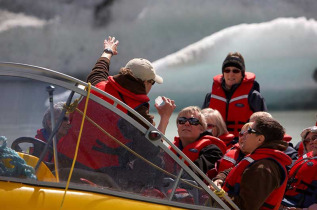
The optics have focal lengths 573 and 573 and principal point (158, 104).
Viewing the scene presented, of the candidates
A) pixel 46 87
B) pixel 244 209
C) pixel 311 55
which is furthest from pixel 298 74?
pixel 46 87

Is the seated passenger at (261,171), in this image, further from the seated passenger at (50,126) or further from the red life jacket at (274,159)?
the seated passenger at (50,126)

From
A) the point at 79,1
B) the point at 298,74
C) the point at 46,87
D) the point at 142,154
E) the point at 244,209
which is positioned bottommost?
the point at 244,209

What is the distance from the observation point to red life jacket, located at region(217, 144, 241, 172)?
343 cm

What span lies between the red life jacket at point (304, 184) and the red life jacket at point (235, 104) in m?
1.04

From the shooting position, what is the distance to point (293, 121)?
29.0 feet

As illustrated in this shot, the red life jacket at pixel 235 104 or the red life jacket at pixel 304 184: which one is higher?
the red life jacket at pixel 235 104

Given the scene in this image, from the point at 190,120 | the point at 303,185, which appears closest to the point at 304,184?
the point at 303,185

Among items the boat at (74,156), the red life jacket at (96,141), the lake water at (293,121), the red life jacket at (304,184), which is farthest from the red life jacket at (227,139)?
the lake water at (293,121)

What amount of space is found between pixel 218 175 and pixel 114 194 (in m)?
0.99

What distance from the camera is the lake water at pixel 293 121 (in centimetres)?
819

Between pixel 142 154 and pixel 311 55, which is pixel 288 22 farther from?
pixel 142 154

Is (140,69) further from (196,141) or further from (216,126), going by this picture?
(216,126)

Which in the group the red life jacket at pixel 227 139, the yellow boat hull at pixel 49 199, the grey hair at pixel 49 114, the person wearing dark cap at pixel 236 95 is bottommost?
the yellow boat hull at pixel 49 199

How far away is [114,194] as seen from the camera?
242cm
